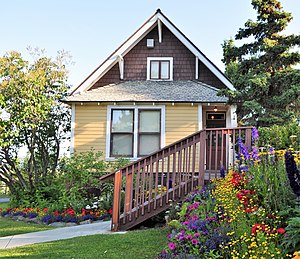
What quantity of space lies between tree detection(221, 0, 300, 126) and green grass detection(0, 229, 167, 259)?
6.15 m

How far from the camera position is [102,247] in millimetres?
4902

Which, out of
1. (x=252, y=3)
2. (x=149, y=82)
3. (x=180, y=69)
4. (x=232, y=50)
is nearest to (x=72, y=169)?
Answer: (x=149, y=82)

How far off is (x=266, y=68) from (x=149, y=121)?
14.2 feet

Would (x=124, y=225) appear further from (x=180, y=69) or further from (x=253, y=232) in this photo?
(x=180, y=69)

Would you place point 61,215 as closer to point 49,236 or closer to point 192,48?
point 49,236

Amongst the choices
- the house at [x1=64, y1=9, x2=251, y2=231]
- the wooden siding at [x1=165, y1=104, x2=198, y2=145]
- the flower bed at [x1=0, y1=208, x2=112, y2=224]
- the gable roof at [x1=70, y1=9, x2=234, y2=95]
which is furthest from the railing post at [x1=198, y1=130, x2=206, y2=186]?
the gable roof at [x1=70, y1=9, x2=234, y2=95]

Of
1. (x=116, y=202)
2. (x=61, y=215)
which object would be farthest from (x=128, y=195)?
(x=61, y=215)

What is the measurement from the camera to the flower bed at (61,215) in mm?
8062

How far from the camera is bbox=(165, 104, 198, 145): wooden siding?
11195 millimetres

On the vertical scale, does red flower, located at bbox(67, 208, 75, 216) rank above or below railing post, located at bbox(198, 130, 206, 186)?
below

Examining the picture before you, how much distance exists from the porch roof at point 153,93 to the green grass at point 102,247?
602 centimetres

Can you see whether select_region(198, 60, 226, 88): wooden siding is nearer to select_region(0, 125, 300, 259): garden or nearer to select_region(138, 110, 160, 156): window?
select_region(138, 110, 160, 156): window

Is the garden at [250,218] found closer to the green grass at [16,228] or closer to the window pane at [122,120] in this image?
the green grass at [16,228]

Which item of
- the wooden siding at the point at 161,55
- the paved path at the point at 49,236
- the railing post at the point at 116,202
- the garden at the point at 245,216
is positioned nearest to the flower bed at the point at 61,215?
the paved path at the point at 49,236
